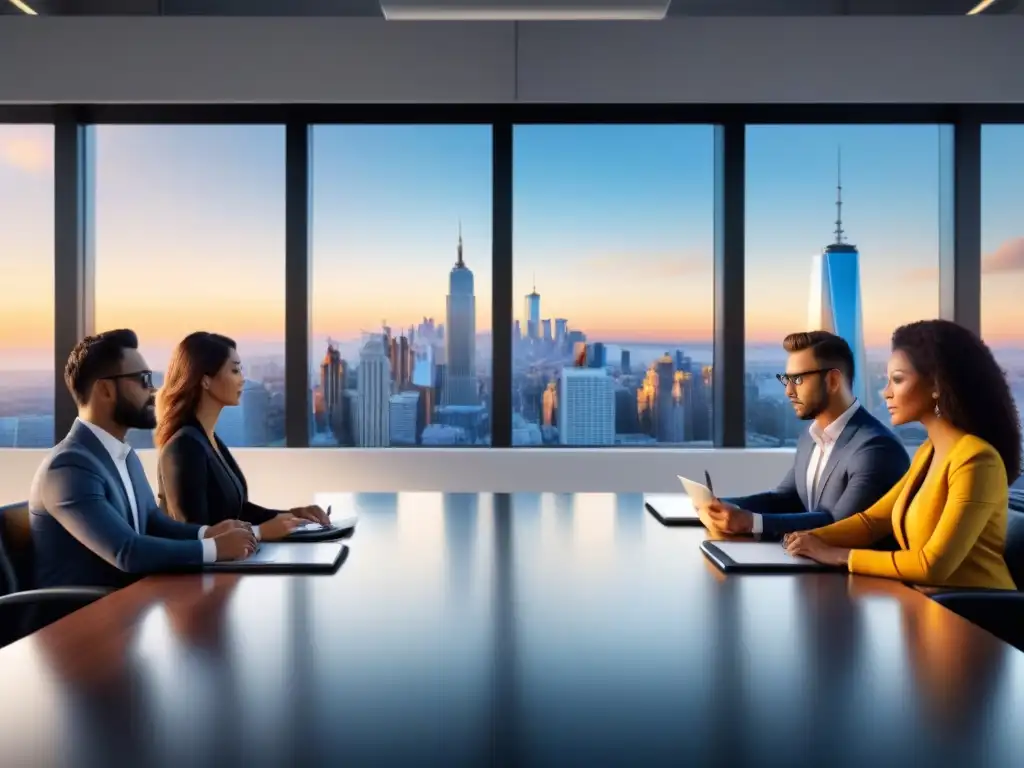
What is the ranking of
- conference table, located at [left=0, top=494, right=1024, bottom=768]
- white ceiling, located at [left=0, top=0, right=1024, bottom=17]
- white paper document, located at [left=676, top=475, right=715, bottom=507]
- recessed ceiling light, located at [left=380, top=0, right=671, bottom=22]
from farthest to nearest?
white ceiling, located at [left=0, top=0, right=1024, bottom=17] → recessed ceiling light, located at [left=380, top=0, right=671, bottom=22] → white paper document, located at [left=676, top=475, right=715, bottom=507] → conference table, located at [left=0, top=494, right=1024, bottom=768]

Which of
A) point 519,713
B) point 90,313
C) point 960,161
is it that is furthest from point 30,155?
point 960,161

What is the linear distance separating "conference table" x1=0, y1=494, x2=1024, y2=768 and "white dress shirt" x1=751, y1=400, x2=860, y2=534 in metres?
0.84

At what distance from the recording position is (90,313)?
15.7 ft

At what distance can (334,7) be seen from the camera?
15.4 feet

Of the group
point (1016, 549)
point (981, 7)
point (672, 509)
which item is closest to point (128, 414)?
point (672, 509)

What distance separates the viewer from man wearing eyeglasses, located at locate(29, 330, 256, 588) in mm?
1938

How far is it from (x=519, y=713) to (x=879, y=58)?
4434 mm

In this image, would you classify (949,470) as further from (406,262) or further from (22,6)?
(22,6)

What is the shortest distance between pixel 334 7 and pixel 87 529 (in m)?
3.69

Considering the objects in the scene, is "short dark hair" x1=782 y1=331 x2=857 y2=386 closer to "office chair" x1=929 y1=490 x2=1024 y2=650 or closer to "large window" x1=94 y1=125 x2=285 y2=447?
"office chair" x1=929 y1=490 x2=1024 y2=650

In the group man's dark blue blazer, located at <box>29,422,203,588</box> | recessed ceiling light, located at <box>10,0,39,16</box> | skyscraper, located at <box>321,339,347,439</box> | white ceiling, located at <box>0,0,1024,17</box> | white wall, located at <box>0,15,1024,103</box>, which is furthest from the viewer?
skyscraper, located at <box>321,339,347,439</box>

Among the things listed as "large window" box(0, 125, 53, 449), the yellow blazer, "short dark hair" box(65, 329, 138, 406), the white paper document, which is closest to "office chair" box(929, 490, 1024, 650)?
the yellow blazer

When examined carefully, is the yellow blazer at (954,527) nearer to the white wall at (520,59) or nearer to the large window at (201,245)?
the white wall at (520,59)

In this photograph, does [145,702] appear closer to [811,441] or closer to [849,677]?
[849,677]
